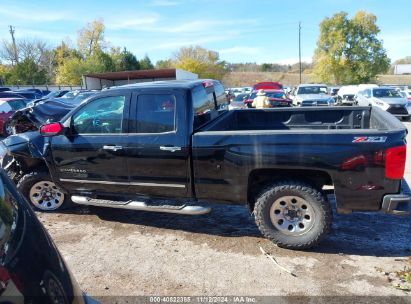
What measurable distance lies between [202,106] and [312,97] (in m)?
15.6

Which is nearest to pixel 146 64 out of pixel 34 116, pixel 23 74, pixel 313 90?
pixel 23 74

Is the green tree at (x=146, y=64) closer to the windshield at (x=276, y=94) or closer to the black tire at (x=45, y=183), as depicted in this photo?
the windshield at (x=276, y=94)

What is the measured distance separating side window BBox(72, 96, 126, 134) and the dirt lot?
137 centimetres

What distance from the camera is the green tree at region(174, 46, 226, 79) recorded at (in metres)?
63.0

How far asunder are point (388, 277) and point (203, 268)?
183 centimetres

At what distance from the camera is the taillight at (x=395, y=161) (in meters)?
3.38

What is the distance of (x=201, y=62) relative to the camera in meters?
64.9

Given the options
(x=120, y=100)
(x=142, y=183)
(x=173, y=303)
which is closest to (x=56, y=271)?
(x=173, y=303)

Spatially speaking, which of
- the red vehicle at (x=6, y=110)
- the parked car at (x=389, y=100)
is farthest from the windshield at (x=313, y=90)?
the red vehicle at (x=6, y=110)

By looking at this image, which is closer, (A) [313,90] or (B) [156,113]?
(B) [156,113]

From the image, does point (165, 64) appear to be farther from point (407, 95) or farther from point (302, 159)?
point (302, 159)

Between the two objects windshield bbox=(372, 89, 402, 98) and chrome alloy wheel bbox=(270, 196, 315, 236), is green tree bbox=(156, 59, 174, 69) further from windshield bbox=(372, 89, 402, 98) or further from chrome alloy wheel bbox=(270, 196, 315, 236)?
chrome alloy wheel bbox=(270, 196, 315, 236)

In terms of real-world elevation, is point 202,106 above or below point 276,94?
below

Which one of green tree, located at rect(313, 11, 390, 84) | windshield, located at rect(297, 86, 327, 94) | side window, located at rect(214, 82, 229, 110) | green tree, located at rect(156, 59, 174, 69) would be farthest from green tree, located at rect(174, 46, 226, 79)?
side window, located at rect(214, 82, 229, 110)
